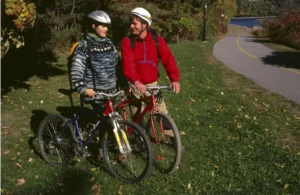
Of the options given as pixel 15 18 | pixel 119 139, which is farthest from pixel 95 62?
pixel 15 18

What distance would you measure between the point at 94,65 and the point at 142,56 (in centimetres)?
76

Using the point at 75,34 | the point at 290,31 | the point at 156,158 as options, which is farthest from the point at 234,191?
the point at 290,31

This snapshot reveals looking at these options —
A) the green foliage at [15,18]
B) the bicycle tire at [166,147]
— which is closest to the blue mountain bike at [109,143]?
the bicycle tire at [166,147]

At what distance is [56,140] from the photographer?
4.61m

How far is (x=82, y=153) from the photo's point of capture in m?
4.36

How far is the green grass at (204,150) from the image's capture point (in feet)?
13.5

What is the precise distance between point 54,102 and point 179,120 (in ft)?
12.5

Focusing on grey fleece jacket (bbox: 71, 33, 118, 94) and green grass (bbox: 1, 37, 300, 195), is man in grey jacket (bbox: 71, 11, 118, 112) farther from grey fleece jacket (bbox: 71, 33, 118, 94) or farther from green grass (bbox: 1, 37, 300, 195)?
green grass (bbox: 1, 37, 300, 195)

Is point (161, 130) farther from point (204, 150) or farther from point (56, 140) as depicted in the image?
point (56, 140)

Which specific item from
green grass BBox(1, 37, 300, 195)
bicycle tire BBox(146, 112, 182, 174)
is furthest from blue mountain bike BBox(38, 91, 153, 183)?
bicycle tire BBox(146, 112, 182, 174)

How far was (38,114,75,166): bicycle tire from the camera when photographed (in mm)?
4445

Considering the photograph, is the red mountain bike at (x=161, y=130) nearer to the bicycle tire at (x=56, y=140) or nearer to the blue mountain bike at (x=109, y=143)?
the blue mountain bike at (x=109, y=143)

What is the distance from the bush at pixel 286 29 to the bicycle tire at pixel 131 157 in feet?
82.0

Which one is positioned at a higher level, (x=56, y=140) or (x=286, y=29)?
(x=56, y=140)
